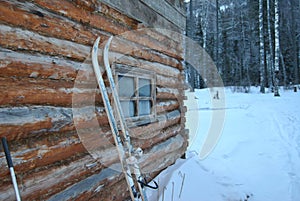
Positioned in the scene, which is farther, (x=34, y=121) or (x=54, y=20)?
(x=54, y=20)

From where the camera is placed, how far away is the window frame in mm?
2435

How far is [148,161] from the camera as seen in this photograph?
2938 mm

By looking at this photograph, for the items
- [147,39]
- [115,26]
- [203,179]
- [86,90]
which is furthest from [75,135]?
[203,179]

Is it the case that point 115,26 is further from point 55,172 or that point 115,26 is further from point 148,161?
point 148,161

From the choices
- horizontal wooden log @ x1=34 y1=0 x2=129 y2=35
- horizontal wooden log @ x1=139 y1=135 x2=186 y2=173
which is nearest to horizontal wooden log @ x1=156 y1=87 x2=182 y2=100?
horizontal wooden log @ x1=139 y1=135 x2=186 y2=173

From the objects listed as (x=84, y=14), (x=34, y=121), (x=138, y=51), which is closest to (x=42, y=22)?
(x=84, y=14)

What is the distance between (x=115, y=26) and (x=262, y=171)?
3.36 m

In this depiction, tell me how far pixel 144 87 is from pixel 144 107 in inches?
11.3

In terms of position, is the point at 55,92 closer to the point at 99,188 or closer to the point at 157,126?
the point at 99,188

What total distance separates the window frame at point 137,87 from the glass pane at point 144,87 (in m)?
0.04

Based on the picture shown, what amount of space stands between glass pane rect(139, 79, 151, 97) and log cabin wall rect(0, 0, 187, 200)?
0.78ft

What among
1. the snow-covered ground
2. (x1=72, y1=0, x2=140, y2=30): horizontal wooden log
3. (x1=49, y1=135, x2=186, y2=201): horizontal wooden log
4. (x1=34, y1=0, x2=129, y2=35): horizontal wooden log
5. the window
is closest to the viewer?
(x1=34, y1=0, x2=129, y2=35): horizontal wooden log

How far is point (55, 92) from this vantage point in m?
1.70

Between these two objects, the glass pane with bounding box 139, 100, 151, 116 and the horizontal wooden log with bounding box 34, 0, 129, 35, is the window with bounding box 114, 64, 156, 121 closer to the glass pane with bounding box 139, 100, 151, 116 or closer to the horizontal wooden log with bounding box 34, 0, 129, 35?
the glass pane with bounding box 139, 100, 151, 116
